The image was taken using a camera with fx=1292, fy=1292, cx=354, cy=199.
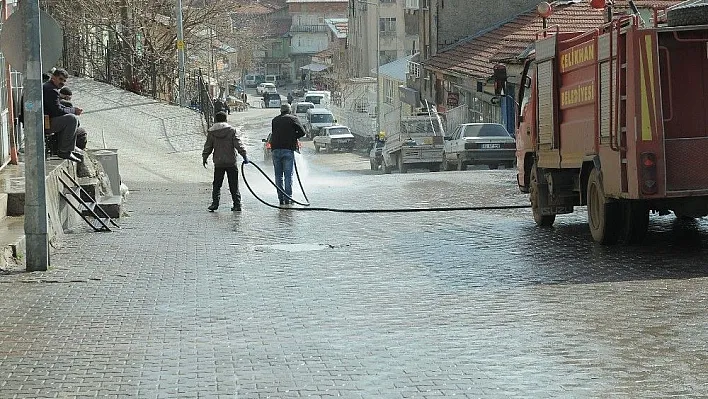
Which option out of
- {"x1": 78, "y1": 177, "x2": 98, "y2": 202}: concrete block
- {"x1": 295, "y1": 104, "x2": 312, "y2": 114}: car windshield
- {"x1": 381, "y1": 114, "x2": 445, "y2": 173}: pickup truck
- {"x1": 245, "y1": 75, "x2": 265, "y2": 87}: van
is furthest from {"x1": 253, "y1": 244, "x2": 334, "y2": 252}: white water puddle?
{"x1": 245, "y1": 75, "x2": 265, "y2": 87}: van

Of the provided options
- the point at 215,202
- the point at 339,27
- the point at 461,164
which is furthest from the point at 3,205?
the point at 339,27

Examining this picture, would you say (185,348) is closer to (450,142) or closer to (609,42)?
(609,42)

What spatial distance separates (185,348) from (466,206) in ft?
41.5

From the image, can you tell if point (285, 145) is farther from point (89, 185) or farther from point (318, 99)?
point (318, 99)

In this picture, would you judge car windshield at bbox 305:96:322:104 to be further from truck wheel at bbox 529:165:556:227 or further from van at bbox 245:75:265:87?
truck wheel at bbox 529:165:556:227

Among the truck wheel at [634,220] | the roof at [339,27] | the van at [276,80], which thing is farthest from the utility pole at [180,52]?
the van at [276,80]

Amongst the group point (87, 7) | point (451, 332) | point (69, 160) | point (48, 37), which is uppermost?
point (87, 7)

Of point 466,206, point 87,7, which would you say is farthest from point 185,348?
point 87,7

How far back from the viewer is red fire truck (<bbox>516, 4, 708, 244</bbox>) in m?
13.3

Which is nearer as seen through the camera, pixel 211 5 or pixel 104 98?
pixel 104 98

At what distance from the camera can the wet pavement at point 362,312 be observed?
307 inches

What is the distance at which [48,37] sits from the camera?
43.1ft

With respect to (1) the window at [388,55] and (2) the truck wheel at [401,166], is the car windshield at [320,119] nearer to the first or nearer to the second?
(1) the window at [388,55]

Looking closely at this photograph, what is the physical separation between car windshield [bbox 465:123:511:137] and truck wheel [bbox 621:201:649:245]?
24.7 meters
